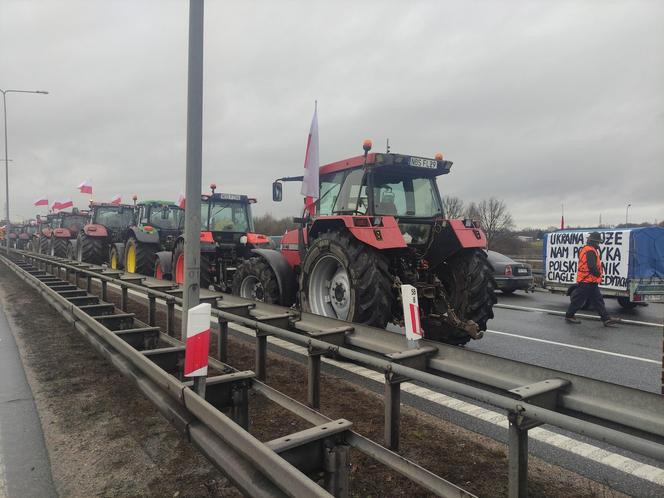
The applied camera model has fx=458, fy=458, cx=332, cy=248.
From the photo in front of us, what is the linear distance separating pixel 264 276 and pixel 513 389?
15.9 feet

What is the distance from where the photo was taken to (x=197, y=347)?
308 cm

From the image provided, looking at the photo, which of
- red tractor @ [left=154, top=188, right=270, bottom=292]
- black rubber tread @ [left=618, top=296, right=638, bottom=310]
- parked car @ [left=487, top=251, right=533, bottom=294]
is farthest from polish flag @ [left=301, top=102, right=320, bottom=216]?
black rubber tread @ [left=618, top=296, right=638, bottom=310]

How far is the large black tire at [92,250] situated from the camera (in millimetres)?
15516

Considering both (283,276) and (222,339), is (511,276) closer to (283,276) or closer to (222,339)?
(283,276)

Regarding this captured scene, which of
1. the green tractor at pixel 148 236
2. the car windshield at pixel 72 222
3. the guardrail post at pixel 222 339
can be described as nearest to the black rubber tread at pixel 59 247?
the car windshield at pixel 72 222

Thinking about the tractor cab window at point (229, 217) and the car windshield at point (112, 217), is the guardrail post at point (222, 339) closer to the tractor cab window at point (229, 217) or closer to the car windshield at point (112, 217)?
the tractor cab window at point (229, 217)

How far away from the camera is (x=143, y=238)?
40.7ft

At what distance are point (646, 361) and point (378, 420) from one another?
173 inches

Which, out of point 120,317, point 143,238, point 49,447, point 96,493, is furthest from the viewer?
point 143,238

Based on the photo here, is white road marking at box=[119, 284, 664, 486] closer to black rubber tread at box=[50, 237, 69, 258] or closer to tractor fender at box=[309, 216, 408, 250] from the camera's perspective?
tractor fender at box=[309, 216, 408, 250]

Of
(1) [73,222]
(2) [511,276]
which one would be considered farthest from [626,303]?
(1) [73,222]

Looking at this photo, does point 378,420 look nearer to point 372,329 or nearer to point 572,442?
point 372,329

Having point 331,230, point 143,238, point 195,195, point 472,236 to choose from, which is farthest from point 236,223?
point 195,195

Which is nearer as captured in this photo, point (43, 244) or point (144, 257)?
point (144, 257)
